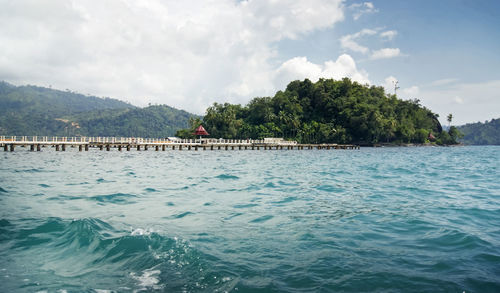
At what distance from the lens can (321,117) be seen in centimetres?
10050

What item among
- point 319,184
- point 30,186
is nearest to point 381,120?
point 319,184

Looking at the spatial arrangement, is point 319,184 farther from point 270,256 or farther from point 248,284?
point 248,284

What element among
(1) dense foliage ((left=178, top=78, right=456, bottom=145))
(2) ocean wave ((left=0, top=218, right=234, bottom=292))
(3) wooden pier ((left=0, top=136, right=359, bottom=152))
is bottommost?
(2) ocean wave ((left=0, top=218, right=234, bottom=292))

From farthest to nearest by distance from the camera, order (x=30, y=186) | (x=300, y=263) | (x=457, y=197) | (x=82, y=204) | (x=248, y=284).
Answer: (x=30, y=186), (x=457, y=197), (x=82, y=204), (x=300, y=263), (x=248, y=284)

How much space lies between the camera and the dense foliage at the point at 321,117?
89688 mm

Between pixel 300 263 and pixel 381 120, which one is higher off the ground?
pixel 381 120

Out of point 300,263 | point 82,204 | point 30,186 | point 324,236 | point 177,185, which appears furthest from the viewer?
point 177,185

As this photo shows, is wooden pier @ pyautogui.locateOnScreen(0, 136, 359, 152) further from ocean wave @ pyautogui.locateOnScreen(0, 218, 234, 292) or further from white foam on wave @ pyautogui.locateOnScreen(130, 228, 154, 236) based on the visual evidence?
white foam on wave @ pyautogui.locateOnScreen(130, 228, 154, 236)

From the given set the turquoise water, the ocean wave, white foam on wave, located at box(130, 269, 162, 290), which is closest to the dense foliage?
the turquoise water

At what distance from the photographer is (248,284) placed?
15.0 feet

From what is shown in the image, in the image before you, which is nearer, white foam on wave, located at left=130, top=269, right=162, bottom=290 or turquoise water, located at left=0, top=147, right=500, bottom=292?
white foam on wave, located at left=130, top=269, right=162, bottom=290

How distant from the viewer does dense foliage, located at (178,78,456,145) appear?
8969 centimetres

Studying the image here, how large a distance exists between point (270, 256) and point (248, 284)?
1.19 meters

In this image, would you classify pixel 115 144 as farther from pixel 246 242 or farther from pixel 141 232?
pixel 246 242
